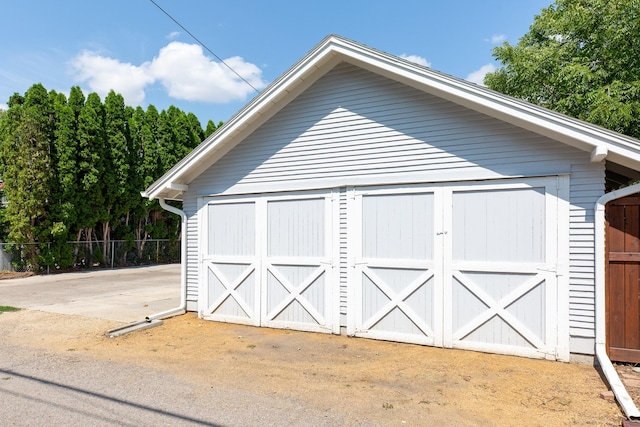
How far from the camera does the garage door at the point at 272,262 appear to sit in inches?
273

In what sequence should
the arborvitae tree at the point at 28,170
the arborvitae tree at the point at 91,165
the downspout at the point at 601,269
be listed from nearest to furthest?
the downspout at the point at 601,269 → the arborvitae tree at the point at 28,170 → the arborvitae tree at the point at 91,165

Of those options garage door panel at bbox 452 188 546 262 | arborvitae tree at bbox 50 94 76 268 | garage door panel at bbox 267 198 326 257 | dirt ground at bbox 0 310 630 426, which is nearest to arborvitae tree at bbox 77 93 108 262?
arborvitae tree at bbox 50 94 76 268

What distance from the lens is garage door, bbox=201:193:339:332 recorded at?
694 centimetres

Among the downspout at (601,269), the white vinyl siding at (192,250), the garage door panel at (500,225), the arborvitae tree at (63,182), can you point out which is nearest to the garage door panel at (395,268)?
the garage door panel at (500,225)

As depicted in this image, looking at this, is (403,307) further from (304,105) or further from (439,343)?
(304,105)

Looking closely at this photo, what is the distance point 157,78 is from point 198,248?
932 centimetres

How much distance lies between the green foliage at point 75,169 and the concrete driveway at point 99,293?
191 cm

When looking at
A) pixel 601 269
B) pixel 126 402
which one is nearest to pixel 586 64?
pixel 601 269

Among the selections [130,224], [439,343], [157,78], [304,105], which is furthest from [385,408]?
[130,224]

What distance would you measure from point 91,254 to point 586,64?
20.5 meters

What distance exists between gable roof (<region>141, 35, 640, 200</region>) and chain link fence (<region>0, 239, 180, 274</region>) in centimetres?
1105

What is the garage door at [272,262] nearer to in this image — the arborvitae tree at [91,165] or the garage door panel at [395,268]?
the garage door panel at [395,268]

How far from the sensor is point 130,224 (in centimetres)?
2028

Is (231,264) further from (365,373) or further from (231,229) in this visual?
(365,373)
